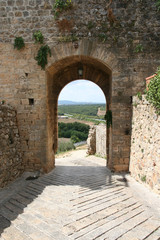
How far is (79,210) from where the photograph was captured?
12.9 ft

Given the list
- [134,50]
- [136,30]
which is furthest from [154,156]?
[136,30]

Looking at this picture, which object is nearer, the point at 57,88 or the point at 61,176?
the point at 61,176

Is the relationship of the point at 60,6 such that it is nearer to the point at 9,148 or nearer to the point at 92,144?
the point at 9,148

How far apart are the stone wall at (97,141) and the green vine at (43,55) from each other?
753 centimetres

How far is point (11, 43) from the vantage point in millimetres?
6359

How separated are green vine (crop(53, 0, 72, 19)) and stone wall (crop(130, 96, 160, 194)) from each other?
392 centimetres

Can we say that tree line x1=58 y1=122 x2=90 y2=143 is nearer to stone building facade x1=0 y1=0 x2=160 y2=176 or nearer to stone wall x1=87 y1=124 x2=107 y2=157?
stone wall x1=87 y1=124 x2=107 y2=157

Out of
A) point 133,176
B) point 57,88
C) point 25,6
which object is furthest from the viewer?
point 57,88

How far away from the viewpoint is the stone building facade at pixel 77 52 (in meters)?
→ 6.19

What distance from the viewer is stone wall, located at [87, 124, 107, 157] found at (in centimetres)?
1274

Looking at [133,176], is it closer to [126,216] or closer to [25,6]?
[126,216]

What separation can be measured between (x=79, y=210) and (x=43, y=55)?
4.97m

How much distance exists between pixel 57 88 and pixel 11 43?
9.24ft

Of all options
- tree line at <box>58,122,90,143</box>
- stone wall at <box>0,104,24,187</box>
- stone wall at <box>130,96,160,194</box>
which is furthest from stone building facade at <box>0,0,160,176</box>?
tree line at <box>58,122,90,143</box>
